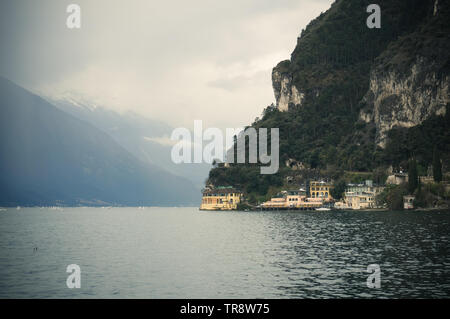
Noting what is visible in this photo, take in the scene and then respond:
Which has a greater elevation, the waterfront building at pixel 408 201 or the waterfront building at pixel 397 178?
the waterfront building at pixel 397 178

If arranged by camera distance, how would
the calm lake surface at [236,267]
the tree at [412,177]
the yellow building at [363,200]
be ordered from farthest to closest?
1. the yellow building at [363,200]
2. the tree at [412,177]
3. the calm lake surface at [236,267]

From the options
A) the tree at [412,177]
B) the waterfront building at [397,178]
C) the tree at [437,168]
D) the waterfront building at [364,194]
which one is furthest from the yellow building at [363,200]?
the tree at [437,168]

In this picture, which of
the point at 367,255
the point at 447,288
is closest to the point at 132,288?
the point at 447,288

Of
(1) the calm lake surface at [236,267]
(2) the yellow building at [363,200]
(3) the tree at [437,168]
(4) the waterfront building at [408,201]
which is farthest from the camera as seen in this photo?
(2) the yellow building at [363,200]

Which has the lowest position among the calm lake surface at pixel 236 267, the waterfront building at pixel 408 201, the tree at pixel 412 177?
the calm lake surface at pixel 236 267

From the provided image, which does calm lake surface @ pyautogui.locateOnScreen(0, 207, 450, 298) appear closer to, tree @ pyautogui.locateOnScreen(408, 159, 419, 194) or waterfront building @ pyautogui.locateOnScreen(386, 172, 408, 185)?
tree @ pyautogui.locateOnScreen(408, 159, 419, 194)

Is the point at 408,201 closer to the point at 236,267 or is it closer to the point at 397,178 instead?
the point at 397,178

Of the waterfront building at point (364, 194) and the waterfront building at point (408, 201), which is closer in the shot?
the waterfront building at point (408, 201)

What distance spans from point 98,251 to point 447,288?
4722 centimetres

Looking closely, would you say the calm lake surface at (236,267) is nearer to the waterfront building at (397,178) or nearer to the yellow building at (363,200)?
the waterfront building at (397,178)

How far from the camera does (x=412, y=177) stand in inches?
6668

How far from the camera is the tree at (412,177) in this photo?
16750 cm

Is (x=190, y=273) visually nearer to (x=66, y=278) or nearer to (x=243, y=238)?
(x=66, y=278)

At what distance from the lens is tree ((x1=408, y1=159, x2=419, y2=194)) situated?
550ft
